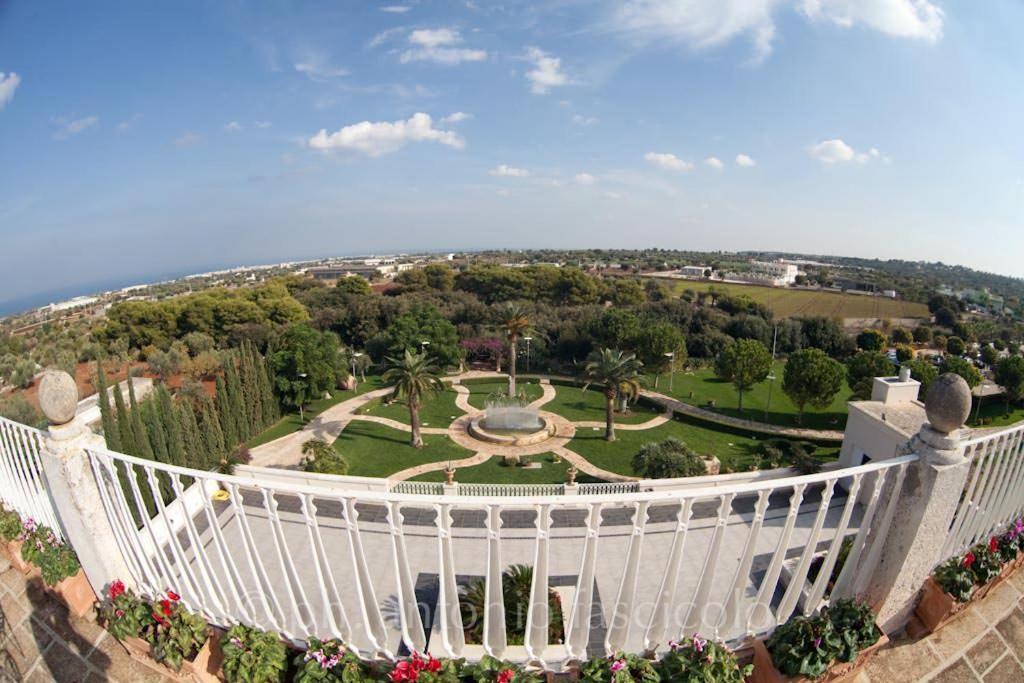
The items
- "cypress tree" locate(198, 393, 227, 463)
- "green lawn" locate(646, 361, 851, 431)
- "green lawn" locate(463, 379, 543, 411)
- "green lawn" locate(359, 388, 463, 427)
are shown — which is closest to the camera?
"cypress tree" locate(198, 393, 227, 463)

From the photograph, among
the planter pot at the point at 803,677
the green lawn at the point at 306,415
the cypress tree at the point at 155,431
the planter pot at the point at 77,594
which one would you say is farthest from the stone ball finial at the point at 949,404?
the green lawn at the point at 306,415

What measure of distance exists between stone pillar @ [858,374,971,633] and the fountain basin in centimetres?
1755

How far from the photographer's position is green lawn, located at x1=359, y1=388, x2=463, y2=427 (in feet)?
82.4

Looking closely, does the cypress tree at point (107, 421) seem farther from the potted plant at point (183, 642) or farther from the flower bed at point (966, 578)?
the flower bed at point (966, 578)

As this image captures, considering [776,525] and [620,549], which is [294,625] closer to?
[620,549]

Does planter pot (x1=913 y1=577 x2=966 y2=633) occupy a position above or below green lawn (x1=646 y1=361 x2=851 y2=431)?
above

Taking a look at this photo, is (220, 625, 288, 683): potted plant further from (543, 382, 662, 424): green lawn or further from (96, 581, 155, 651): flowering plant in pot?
(543, 382, 662, 424): green lawn

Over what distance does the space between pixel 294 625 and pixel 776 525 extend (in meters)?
12.6

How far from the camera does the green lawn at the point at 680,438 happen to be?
785 inches

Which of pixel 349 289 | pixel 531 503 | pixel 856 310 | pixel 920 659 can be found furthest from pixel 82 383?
pixel 856 310

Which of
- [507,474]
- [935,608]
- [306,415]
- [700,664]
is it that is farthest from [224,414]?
[935,608]

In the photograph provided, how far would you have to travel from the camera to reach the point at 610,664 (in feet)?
13.8

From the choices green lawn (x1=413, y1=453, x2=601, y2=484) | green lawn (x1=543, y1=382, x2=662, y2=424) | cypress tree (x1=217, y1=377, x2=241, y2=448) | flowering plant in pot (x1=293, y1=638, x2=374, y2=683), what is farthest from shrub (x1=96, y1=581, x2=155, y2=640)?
green lawn (x1=543, y1=382, x2=662, y2=424)

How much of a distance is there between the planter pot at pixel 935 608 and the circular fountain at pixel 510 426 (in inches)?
690
